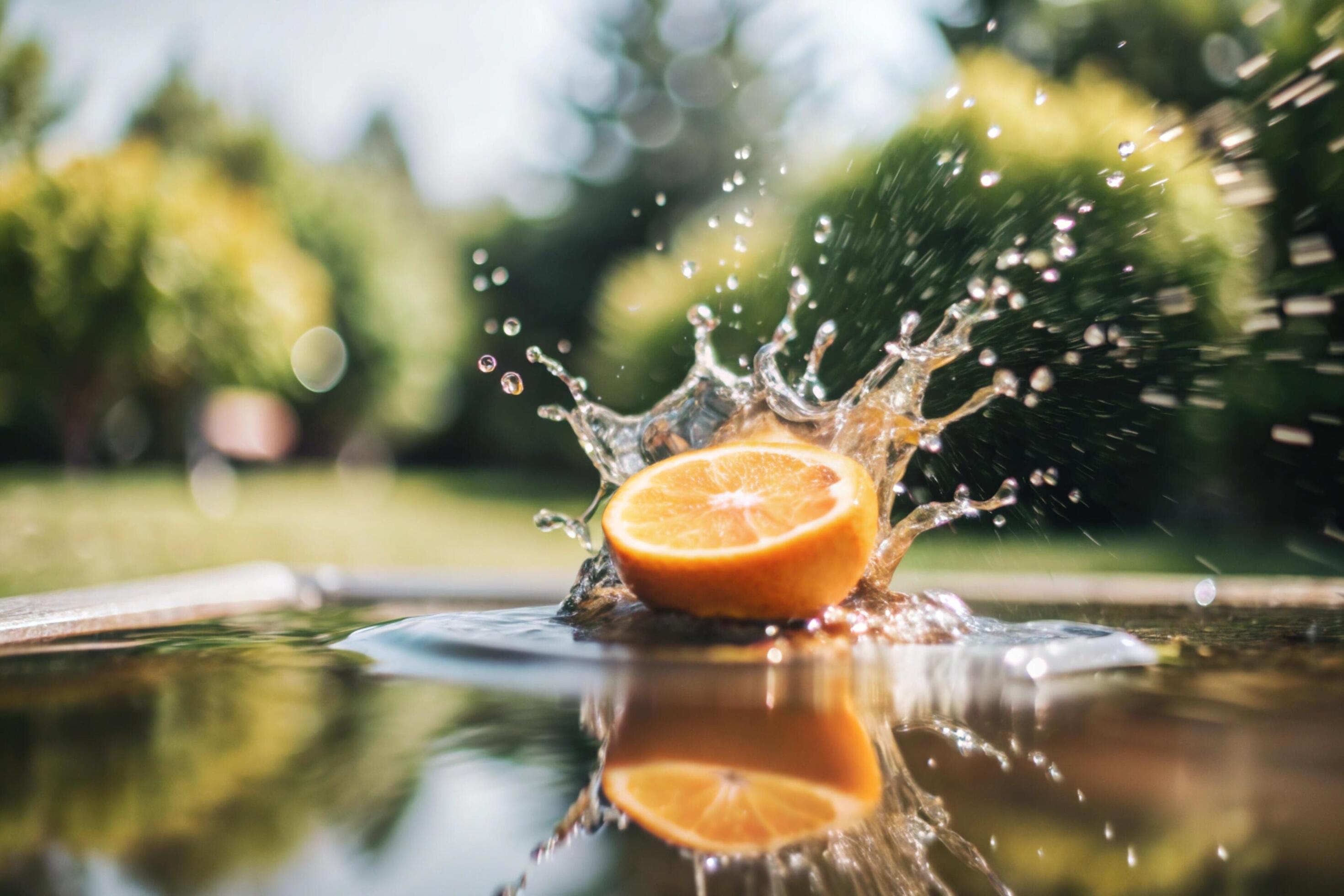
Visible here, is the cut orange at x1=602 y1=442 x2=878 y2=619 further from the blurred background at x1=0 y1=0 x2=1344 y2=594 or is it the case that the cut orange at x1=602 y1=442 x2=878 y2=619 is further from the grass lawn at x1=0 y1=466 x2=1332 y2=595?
the grass lawn at x1=0 y1=466 x2=1332 y2=595

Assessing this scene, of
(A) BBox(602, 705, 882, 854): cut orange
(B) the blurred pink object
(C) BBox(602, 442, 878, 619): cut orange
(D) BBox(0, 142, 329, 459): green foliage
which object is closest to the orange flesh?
(C) BBox(602, 442, 878, 619): cut orange

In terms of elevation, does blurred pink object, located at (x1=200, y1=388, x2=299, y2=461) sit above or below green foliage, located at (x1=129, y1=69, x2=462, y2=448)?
below

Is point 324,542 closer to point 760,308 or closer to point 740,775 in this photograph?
point 760,308

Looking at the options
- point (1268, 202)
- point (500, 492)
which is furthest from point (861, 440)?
point (500, 492)

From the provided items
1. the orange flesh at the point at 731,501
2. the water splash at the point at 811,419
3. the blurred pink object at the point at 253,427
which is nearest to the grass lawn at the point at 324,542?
the water splash at the point at 811,419

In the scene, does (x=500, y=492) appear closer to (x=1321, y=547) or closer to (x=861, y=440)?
(x=1321, y=547)
